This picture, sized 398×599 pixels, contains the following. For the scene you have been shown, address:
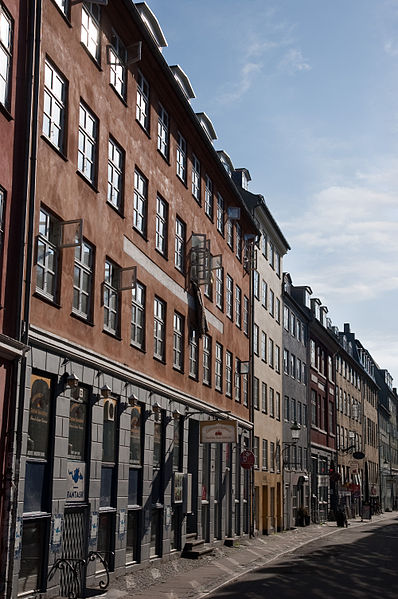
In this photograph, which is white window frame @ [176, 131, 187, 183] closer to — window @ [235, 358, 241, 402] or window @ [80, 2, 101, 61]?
window @ [80, 2, 101, 61]

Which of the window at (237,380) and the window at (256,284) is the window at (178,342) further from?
the window at (256,284)

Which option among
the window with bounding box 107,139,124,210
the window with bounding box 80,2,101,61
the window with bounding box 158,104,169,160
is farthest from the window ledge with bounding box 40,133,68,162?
the window with bounding box 158,104,169,160

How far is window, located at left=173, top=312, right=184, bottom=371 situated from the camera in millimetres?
26625

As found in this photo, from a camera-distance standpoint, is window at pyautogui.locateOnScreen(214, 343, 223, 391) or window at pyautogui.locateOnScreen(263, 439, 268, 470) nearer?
window at pyautogui.locateOnScreen(214, 343, 223, 391)

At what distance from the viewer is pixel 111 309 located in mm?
20688

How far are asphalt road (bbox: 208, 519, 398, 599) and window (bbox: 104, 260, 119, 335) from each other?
271 inches

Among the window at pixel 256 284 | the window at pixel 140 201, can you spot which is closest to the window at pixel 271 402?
the window at pixel 256 284

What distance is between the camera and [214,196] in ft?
108

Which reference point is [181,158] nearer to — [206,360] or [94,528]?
[206,360]

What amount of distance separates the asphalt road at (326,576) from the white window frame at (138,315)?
6.89 m

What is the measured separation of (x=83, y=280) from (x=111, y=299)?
192cm

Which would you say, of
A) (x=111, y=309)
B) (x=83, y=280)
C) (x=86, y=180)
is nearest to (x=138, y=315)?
(x=111, y=309)

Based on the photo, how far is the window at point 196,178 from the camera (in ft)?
97.9

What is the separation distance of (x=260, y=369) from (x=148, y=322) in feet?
66.4
